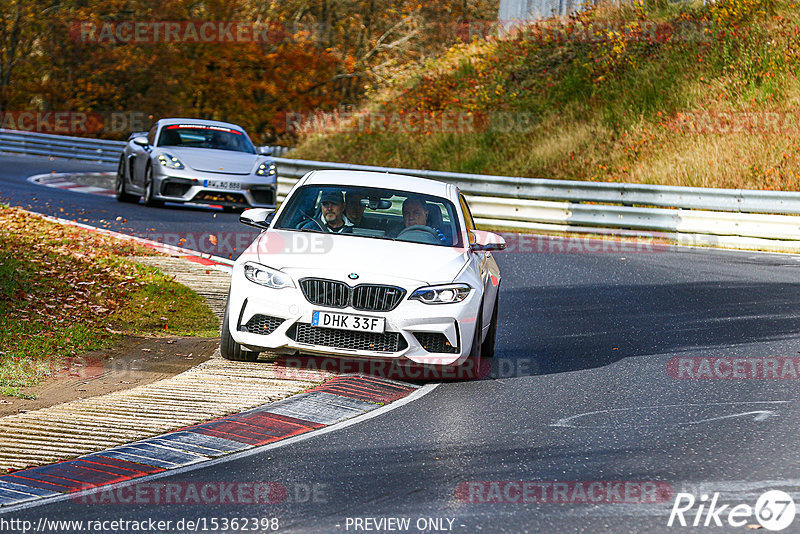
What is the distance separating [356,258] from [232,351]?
1.20m

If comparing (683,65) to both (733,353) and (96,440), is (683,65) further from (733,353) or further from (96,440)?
(96,440)

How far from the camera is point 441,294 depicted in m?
8.49

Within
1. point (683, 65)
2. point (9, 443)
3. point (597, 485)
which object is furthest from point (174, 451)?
point (683, 65)

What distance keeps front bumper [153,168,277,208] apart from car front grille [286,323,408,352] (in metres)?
11.6

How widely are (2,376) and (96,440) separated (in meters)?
2.07

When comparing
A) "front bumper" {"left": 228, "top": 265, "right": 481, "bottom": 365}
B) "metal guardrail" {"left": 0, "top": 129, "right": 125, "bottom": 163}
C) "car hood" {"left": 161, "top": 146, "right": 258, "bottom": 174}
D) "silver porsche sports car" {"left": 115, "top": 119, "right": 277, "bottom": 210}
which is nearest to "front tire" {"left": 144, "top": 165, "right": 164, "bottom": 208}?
"silver porsche sports car" {"left": 115, "top": 119, "right": 277, "bottom": 210}

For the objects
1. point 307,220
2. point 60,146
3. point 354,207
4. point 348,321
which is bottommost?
point 348,321

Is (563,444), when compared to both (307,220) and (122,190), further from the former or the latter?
(122,190)

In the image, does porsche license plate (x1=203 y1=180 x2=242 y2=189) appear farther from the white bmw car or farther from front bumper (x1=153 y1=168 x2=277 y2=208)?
the white bmw car

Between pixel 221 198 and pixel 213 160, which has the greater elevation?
pixel 213 160

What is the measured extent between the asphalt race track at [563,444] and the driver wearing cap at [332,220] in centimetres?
Result: 168

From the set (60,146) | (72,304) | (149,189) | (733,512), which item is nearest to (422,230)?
(72,304)

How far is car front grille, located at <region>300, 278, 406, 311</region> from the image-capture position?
8.34m

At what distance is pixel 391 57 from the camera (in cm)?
4506
